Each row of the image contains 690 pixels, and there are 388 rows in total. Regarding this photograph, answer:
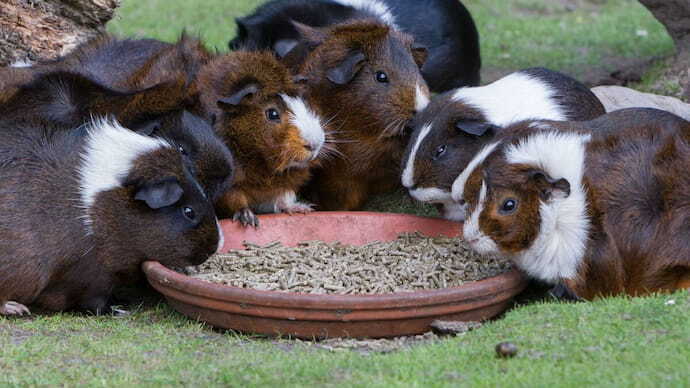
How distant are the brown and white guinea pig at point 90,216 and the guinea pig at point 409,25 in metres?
2.06

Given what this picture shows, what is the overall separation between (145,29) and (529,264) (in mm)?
5651

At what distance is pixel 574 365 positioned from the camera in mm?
3080

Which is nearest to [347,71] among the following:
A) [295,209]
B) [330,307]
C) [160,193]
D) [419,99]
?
[419,99]

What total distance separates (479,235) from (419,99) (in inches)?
47.3

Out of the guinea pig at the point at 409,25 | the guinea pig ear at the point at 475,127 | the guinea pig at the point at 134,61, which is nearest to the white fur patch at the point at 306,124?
the guinea pig at the point at 134,61

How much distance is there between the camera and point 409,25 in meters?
6.34

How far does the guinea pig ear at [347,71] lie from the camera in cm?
486

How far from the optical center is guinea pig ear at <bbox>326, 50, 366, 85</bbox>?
16.0ft

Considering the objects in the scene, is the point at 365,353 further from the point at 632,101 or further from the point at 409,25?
the point at 409,25

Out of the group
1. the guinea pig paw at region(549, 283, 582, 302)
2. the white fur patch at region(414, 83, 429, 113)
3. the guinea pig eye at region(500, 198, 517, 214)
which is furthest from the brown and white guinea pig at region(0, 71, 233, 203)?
the guinea pig paw at region(549, 283, 582, 302)

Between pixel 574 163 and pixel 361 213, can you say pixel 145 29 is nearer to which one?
pixel 361 213

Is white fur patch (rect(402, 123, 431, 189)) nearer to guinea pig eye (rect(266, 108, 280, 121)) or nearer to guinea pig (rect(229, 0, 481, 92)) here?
guinea pig eye (rect(266, 108, 280, 121))

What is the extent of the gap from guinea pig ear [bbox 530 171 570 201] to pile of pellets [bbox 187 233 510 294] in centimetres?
49

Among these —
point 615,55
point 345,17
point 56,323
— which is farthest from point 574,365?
point 615,55
